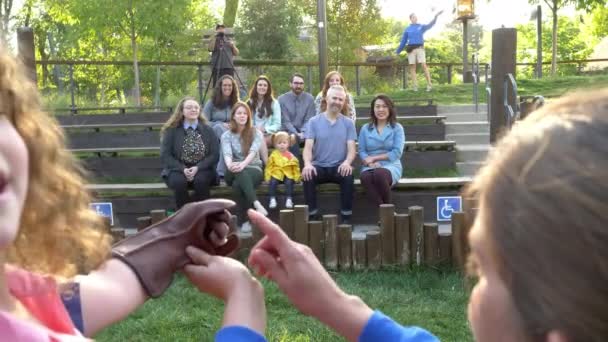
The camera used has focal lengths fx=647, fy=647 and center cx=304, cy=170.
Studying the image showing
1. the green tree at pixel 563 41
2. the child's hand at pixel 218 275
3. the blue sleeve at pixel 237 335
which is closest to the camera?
the blue sleeve at pixel 237 335

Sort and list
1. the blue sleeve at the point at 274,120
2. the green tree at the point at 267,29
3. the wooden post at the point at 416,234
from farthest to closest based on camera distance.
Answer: the green tree at the point at 267,29 → the blue sleeve at the point at 274,120 → the wooden post at the point at 416,234

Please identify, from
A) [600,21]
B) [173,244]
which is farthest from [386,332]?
[600,21]

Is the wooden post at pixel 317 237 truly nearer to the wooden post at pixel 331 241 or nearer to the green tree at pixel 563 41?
the wooden post at pixel 331 241

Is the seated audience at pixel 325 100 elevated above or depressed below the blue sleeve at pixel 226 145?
above

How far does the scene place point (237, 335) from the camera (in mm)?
928

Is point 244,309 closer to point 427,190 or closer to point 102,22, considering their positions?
point 427,190

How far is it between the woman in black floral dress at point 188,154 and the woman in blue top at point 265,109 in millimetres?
887

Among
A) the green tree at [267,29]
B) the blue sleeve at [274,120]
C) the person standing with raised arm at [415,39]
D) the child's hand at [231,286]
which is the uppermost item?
the green tree at [267,29]

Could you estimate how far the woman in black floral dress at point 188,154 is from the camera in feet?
19.2

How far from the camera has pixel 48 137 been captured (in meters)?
1.07

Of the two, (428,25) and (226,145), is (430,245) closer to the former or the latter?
(226,145)

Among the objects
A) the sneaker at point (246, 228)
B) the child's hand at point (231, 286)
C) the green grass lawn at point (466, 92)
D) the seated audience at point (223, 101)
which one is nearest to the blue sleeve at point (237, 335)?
the child's hand at point (231, 286)

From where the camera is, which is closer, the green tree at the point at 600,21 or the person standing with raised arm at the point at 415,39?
the person standing with raised arm at the point at 415,39

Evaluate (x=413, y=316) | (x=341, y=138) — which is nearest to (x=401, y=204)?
(x=341, y=138)
